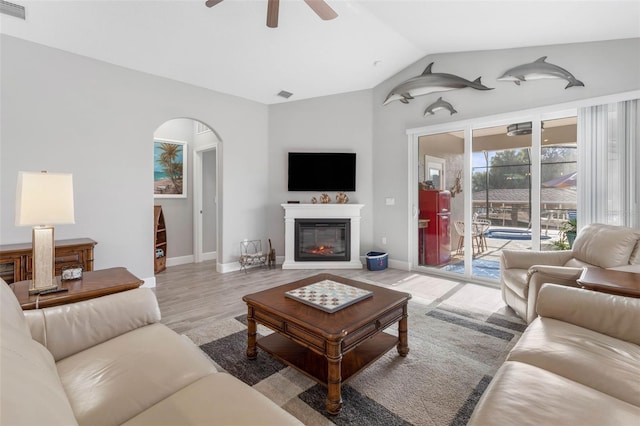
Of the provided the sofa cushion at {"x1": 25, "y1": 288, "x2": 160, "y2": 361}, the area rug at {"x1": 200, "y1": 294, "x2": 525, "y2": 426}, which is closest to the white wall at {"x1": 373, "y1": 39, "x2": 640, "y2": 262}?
the area rug at {"x1": 200, "y1": 294, "x2": 525, "y2": 426}

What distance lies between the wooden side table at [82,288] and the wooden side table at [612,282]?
9.92ft

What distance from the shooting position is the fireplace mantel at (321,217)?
505cm

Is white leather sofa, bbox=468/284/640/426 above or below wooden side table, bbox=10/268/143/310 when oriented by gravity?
below

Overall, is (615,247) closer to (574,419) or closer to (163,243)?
(574,419)

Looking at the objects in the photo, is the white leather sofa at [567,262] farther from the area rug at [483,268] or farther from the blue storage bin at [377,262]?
the blue storage bin at [377,262]

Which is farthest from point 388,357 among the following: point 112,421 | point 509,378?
point 112,421

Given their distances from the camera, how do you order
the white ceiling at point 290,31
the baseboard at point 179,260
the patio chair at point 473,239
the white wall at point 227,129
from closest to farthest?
the white ceiling at point 290,31 < the white wall at point 227,129 < the patio chair at point 473,239 < the baseboard at point 179,260

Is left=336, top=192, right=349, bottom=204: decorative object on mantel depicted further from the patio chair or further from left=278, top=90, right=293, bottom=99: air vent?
left=278, top=90, right=293, bottom=99: air vent

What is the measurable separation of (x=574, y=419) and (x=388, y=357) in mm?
1314

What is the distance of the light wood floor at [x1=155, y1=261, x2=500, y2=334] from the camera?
310 centimetres

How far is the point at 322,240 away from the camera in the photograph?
523 centimetres

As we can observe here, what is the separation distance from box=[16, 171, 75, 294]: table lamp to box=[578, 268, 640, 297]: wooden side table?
333 cm

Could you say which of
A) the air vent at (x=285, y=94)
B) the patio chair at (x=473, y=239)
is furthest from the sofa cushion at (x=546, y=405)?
the air vent at (x=285, y=94)

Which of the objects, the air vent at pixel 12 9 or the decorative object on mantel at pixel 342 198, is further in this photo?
the decorative object on mantel at pixel 342 198
